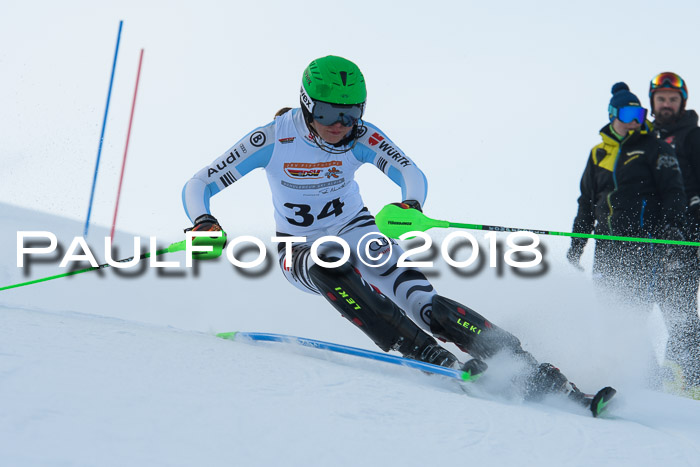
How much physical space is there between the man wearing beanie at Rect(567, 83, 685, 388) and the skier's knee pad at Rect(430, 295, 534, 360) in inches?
67.1

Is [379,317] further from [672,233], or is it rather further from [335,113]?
[672,233]

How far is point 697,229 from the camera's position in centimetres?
446

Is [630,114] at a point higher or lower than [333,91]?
higher

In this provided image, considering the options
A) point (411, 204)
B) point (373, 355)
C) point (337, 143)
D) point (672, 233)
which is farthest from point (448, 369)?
point (672, 233)

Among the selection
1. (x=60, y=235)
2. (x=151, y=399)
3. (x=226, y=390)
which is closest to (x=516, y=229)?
(x=226, y=390)

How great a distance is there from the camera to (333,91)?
3.37 m

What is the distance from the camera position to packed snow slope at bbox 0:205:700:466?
1.74 meters

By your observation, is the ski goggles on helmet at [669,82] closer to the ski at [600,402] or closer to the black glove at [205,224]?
the ski at [600,402]

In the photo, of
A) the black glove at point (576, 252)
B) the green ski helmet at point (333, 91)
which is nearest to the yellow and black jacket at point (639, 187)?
the black glove at point (576, 252)

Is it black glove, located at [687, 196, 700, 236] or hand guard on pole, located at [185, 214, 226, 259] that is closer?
hand guard on pole, located at [185, 214, 226, 259]

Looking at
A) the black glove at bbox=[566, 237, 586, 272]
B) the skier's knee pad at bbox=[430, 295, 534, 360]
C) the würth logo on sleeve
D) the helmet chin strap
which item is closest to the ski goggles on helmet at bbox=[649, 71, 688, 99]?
the black glove at bbox=[566, 237, 586, 272]

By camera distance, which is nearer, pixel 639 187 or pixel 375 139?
pixel 375 139

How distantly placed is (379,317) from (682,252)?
2333mm

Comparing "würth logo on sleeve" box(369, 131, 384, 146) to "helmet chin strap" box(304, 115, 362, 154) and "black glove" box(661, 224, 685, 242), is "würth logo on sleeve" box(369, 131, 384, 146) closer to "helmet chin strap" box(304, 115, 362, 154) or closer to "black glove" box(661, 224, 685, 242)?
"helmet chin strap" box(304, 115, 362, 154)
